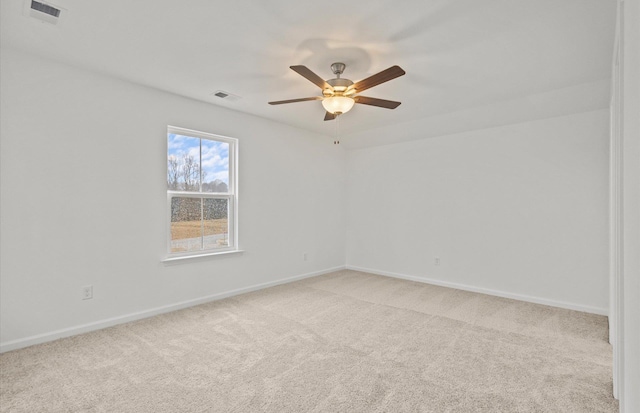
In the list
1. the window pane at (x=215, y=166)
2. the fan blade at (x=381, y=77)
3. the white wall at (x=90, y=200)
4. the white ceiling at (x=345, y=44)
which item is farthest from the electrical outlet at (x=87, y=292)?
the fan blade at (x=381, y=77)

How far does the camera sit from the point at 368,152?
18.7 feet

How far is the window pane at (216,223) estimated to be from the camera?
4051mm

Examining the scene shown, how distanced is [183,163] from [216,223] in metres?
0.86

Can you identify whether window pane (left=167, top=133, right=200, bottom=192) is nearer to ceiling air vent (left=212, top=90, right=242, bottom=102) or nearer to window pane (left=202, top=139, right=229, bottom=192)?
window pane (left=202, top=139, right=229, bottom=192)

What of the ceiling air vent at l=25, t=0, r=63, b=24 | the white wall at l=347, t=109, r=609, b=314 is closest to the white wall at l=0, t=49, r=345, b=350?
the ceiling air vent at l=25, t=0, r=63, b=24

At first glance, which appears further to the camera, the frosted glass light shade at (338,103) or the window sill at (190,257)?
the window sill at (190,257)

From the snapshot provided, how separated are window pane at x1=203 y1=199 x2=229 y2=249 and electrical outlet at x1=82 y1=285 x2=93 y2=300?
1.26 m

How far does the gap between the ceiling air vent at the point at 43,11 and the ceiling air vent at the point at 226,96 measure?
1.50 meters

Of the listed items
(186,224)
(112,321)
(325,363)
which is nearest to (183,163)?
(186,224)

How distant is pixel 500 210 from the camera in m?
4.29

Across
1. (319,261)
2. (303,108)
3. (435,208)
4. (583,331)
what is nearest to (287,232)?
(319,261)

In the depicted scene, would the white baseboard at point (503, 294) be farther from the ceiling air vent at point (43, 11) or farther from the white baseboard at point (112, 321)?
the ceiling air vent at point (43, 11)

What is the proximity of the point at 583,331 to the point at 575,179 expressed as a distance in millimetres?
1724

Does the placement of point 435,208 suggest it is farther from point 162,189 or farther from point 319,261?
point 162,189
